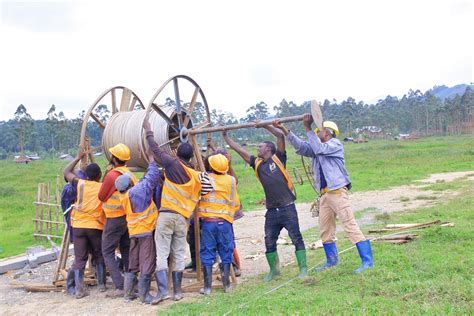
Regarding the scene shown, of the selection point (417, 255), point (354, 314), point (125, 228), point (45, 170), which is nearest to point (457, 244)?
point (417, 255)

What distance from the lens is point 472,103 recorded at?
77.0 m

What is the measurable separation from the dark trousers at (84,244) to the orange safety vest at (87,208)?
0.08 meters

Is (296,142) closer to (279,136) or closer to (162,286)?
(279,136)

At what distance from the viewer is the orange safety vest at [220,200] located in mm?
6852

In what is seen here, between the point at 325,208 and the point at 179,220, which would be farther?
the point at 325,208

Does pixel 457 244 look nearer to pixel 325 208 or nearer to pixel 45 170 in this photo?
pixel 325 208

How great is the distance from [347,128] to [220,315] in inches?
3209

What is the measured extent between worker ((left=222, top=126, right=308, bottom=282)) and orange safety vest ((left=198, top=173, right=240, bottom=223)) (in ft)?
1.63

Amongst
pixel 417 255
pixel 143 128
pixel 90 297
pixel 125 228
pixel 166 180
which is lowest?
pixel 90 297

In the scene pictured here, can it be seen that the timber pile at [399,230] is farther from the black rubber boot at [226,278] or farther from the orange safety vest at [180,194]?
the orange safety vest at [180,194]

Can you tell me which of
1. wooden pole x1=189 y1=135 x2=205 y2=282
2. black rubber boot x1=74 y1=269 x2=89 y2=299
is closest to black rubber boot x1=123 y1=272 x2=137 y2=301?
black rubber boot x1=74 y1=269 x2=89 y2=299

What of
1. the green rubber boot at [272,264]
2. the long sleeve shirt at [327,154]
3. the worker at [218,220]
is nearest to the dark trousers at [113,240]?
the worker at [218,220]

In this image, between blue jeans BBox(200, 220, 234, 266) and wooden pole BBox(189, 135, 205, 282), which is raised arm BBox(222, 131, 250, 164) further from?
blue jeans BBox(200, 220, 234, 266)

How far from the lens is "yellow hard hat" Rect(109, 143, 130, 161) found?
705 cm
